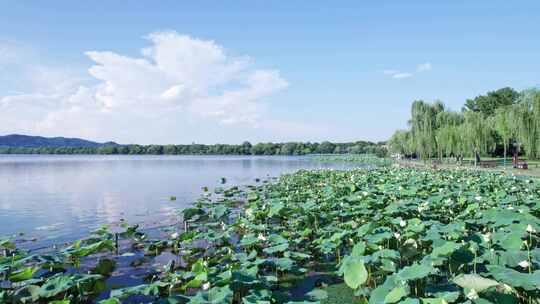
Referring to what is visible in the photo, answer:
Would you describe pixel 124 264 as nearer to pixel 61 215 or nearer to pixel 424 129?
pixel 61 215

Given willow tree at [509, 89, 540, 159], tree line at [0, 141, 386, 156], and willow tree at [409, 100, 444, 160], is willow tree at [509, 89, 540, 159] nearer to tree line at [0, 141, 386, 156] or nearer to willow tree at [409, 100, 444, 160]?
willow tree at [409, 100, 444, 160]

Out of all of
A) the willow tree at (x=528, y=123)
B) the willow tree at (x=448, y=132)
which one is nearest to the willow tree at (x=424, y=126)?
the willow tree at (x=448, y=132)

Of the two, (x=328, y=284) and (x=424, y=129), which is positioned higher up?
(x=424, y=129)

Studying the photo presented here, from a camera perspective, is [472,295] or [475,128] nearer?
[472,295]

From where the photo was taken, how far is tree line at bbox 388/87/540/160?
18500 mm

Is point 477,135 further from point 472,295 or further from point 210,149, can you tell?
point 210,149

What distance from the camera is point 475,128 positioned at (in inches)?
948

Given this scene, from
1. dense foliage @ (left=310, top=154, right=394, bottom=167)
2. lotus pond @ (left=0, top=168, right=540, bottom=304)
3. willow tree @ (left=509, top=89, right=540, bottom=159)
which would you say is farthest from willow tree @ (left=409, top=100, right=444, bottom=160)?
Result: lotus pond @ (left=0, top=168, right=540, bottom=304)

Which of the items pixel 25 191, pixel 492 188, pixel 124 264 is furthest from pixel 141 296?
pixel 25 191

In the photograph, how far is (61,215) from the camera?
10.4 m

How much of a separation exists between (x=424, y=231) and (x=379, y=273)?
1.17 meters

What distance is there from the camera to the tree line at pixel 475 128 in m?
18.5

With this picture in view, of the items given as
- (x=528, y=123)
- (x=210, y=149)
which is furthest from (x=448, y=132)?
(x=210, y=149)

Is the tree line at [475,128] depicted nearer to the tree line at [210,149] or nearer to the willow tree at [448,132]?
the willow tree at [448,132]
